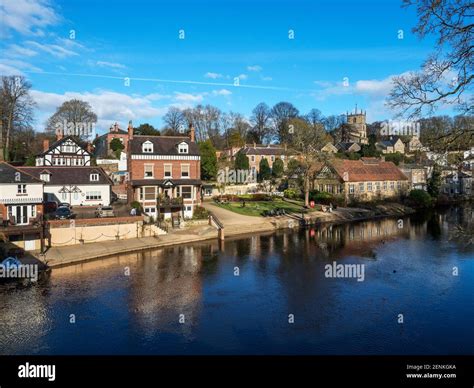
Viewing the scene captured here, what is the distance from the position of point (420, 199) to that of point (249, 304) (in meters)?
47.8

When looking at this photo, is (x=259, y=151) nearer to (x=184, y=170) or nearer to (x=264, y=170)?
(x=264, y=170)

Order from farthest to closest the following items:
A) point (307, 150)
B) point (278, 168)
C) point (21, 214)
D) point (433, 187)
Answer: point (278, 168) → point (433, 187) → point (307, 150) → point (21, 214)

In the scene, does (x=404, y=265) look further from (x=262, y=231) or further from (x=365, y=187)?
(x=365, y=187)

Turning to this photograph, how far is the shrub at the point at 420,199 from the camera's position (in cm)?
6072

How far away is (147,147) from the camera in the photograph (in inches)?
1622

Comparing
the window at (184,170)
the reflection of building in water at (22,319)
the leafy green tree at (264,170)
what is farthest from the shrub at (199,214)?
the leafy green tree at (264,170)

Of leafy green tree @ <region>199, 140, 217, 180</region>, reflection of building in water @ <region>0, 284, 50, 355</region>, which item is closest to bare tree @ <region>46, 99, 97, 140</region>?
leafy green tree @ <region>199, 140, 217, 180</region>

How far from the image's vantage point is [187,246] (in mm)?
35031

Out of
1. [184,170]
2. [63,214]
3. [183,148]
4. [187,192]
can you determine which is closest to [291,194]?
[184,170]

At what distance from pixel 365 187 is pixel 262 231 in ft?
77.2

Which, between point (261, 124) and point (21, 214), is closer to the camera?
point (21, 214)

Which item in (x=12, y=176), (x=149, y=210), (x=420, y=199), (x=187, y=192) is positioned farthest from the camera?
(x=420, y=199)

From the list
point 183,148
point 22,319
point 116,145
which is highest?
point 116,145
